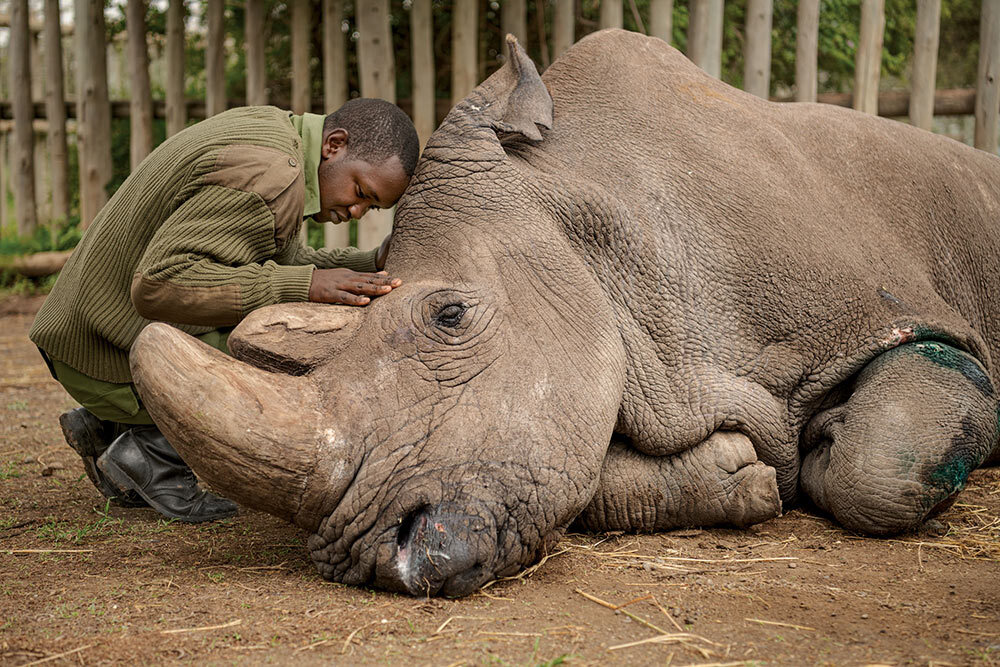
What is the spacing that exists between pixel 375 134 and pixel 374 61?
473 centimetres

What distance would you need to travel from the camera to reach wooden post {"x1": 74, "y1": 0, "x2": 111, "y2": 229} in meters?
9.58

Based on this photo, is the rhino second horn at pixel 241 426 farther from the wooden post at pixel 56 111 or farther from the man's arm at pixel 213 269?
the wooden post at pixel 56 111

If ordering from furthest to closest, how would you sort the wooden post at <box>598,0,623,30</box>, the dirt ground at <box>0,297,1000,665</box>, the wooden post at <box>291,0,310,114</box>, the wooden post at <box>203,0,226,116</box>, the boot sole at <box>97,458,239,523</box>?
the wooden post at <box>203,0,226,116</box> < the wooden post at <box>291,0,310,114</box> < the wooden post at <box>598,0,623,30</box> < the boot sole at <box>97,458,239,523</box> < the dirt ground at <box>0,297,1000,665</box>

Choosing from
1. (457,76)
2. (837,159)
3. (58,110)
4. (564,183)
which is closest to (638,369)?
(564,183)

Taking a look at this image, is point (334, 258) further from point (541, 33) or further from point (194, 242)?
point (541, 33)

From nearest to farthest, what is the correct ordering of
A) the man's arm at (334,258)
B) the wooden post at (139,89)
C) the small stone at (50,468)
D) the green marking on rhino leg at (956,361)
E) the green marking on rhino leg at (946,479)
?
1. the green marking on rhino leg at (946,479)
2. the green marking on rhino leg at (956,361)
3. the man's arm at (334,258)
4. the small stone at (50,468)
5. the wooden post at (139,89)

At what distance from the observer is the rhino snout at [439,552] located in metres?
2.78

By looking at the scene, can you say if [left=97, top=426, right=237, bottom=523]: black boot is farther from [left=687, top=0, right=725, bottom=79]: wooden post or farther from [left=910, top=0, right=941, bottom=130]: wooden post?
[left=910, top=0, right=941, bottom=130]: wooden post

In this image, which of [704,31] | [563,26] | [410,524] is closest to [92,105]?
[563,26]

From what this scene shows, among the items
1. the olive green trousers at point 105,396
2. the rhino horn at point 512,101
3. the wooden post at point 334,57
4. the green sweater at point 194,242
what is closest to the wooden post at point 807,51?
the wooden post at point 334,57

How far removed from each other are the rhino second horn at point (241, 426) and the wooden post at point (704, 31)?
16.7 feet

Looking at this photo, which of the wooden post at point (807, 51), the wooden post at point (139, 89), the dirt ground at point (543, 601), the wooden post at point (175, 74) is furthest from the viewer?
the wooden post at point (139, 89)

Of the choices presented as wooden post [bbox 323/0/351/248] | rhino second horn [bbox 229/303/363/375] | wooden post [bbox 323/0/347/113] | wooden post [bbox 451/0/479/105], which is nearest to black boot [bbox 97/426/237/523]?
rhino second horn [bbox 229/303/363/375]

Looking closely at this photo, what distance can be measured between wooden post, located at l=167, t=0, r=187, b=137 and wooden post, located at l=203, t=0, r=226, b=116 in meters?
0.35
